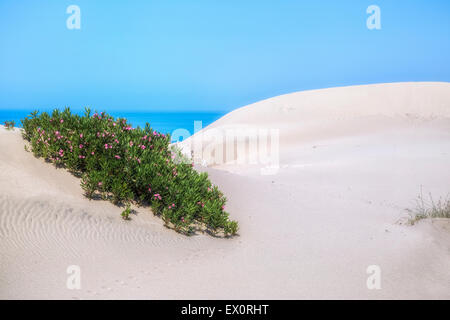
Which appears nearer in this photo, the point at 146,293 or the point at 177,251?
the point at 146,293

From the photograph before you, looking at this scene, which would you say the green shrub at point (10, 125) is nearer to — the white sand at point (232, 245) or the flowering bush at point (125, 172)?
the white sand at point (232, 245)

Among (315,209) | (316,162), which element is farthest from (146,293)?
(316,162)

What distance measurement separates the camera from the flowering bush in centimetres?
621

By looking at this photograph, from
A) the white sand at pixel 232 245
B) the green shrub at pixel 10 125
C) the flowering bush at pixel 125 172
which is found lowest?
the white sand at pixel 232 245

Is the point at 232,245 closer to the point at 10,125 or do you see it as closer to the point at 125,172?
the point at 125,172

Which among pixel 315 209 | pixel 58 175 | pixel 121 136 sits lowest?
pixel 315 209

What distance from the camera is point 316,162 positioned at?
1590cm

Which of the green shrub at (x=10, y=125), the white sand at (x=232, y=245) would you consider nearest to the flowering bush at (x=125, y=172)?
the white sand at (x=232, y=245)

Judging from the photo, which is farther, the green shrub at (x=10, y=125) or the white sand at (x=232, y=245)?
the green shrub at (x=10, y=125)

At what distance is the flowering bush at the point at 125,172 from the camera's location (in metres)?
6.21

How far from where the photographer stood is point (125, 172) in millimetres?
6430

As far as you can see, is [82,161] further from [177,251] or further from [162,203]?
[177,251]
